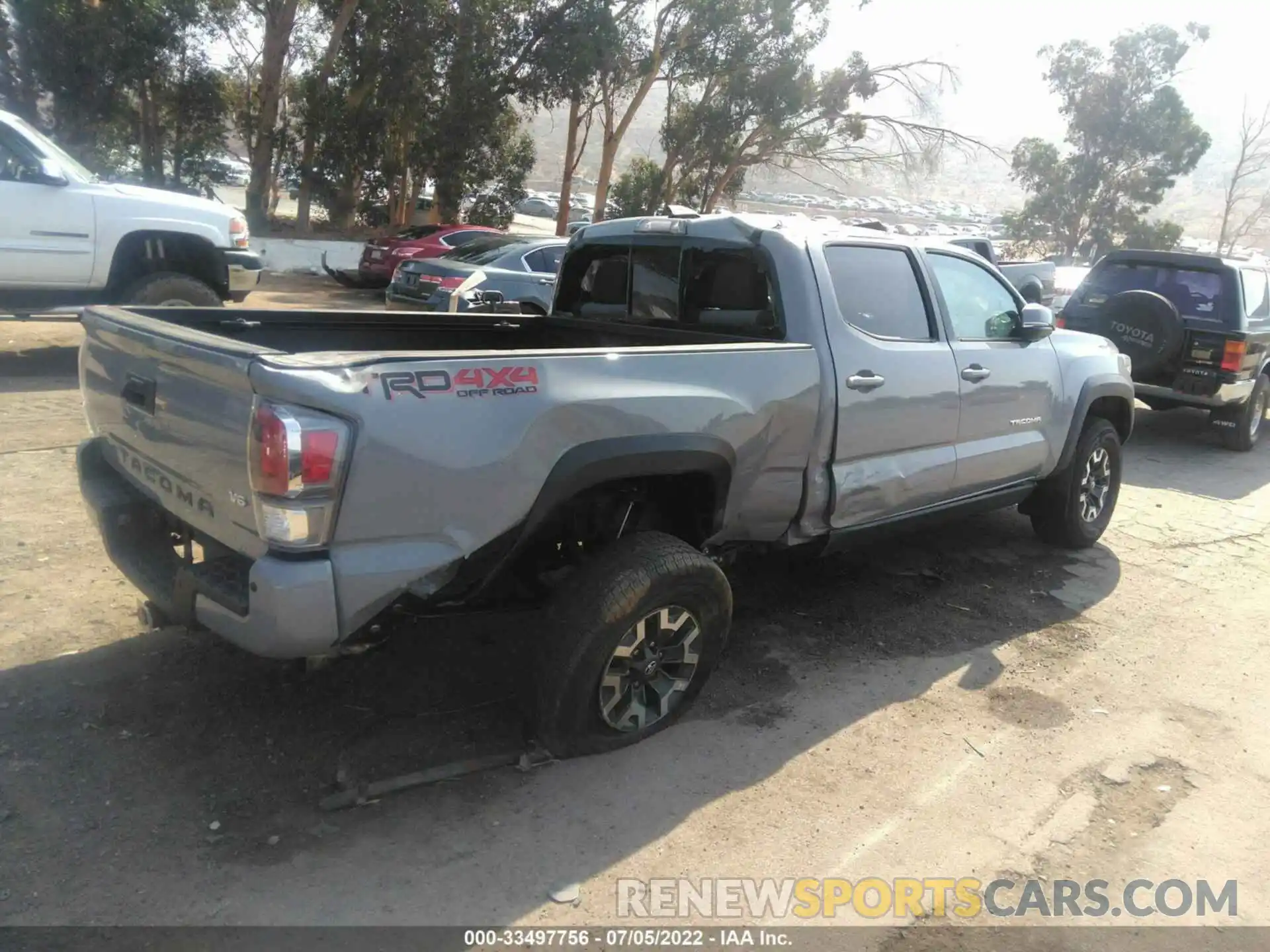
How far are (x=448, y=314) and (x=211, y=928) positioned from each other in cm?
300

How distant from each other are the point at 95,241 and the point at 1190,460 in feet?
32.7

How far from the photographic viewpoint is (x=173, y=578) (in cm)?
303

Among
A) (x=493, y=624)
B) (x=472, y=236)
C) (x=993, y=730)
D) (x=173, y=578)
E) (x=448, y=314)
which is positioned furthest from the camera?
(x=472, y=236)

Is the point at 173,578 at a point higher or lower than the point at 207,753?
higher

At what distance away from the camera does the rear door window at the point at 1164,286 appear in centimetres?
933

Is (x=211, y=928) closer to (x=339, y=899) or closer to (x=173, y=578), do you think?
(x=339, y=899)

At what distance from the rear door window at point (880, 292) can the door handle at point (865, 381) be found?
219 millimetres

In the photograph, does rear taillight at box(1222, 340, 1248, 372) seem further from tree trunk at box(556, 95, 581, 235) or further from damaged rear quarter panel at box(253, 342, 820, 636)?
tree trunk at box(556, 95, 581, 235)

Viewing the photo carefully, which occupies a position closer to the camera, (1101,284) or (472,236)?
(1101,284)

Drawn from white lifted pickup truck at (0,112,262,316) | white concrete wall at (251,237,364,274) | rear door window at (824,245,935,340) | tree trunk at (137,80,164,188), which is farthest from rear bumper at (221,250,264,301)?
tree trunk at (137,80,164,188)

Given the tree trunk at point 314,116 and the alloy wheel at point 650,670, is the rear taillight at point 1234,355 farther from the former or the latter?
the tree trunk at point 314,116

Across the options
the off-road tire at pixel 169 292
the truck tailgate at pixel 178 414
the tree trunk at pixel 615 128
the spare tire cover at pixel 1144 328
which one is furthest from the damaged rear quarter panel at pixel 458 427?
the tree trunk at pixel 615 128

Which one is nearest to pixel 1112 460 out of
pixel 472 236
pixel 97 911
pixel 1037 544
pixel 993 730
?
pixel 1037 544

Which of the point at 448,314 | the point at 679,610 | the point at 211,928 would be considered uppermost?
the point at 448,314
